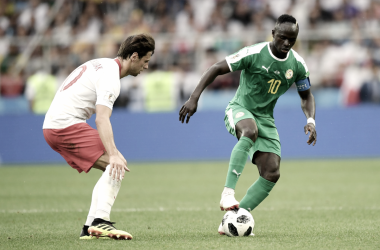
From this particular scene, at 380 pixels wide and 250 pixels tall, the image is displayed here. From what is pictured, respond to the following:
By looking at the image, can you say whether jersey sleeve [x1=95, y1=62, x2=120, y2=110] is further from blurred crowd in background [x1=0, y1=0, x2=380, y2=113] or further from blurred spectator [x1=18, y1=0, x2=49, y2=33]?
blurred spectator [x1=18, y1=0, x2=49, y2=33]

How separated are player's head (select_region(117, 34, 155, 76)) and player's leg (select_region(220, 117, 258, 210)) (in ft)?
3.57

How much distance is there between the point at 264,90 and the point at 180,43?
10283 millimetres

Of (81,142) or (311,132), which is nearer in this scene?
(81,142)

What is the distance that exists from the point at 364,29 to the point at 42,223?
38.7ft

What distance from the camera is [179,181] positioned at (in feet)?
37.0

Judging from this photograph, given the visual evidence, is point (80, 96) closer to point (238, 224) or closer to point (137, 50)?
point (137, 50)

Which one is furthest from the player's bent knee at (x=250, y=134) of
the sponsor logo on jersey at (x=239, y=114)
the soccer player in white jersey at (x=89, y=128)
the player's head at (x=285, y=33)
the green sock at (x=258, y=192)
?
the soccer player in white jersey at (x=89, y=128)

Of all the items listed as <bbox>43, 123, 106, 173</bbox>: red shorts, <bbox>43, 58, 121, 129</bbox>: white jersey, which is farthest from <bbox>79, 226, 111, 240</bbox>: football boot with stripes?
<bbox>43, 58, 121, 129</bbox>: white jersey

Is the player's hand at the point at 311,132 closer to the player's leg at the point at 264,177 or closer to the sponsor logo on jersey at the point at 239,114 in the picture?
the player's leg at the point at 264,177

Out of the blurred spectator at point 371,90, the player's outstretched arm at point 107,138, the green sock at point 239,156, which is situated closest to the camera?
the player's outstretched arm at point 107,138

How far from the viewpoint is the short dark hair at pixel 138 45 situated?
512 centimetres

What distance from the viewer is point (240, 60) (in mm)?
5629

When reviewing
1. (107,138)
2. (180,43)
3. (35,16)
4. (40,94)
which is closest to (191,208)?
(107,138)


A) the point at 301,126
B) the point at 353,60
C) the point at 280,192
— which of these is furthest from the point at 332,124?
the point at 280,192
